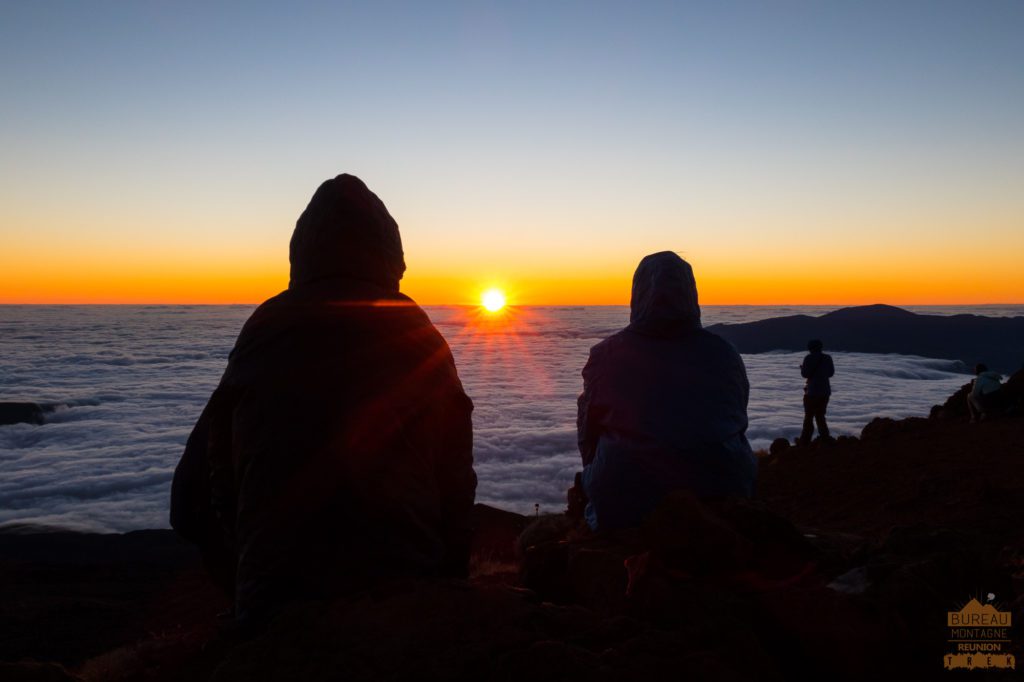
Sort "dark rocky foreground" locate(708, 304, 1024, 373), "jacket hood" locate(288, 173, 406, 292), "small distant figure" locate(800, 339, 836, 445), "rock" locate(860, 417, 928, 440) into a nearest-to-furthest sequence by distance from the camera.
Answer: "jacket hood" locate(288, 173, 406, 292)
"small distant figure" locate(800, 339, 836, 445)
"rock" locate(860, 417, 928, 440)
"dark rocky foreground" locate(708, 304, 1024, 373)

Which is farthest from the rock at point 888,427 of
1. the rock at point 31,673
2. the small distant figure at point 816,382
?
the rock at point 31,673

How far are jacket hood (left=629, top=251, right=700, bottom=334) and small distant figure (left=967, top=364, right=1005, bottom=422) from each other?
10.8 meters

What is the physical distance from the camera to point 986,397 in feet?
Result: 36.4

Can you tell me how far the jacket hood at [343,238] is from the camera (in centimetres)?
222

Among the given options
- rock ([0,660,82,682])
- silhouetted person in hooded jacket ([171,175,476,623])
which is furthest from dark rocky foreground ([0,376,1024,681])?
silhouetted person in hooded jacket ([171,175,476,623])

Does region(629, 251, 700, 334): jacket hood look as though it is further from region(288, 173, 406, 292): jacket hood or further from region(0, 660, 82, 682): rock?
region(0, 660, 82, 682): rock

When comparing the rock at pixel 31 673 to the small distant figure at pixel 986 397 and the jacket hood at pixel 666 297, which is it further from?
the small distant figure at pixel 986 397

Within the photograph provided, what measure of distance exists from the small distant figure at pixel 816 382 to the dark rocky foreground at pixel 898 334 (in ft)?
122

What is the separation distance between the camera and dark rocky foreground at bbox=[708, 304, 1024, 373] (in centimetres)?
4719

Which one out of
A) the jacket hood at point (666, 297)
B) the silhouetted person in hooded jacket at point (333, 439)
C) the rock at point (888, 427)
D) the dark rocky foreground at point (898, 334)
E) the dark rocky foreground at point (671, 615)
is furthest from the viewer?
the dark rocky foreground at point (898, 334)

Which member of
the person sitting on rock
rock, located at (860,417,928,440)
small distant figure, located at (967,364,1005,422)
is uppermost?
the person sitting on rock

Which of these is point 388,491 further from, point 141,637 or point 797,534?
point 141,637

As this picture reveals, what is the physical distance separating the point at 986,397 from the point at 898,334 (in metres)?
49.8

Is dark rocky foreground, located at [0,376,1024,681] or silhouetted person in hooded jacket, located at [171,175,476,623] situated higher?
silhouetted person in hooded jacket, located at [171,175,476,623]
